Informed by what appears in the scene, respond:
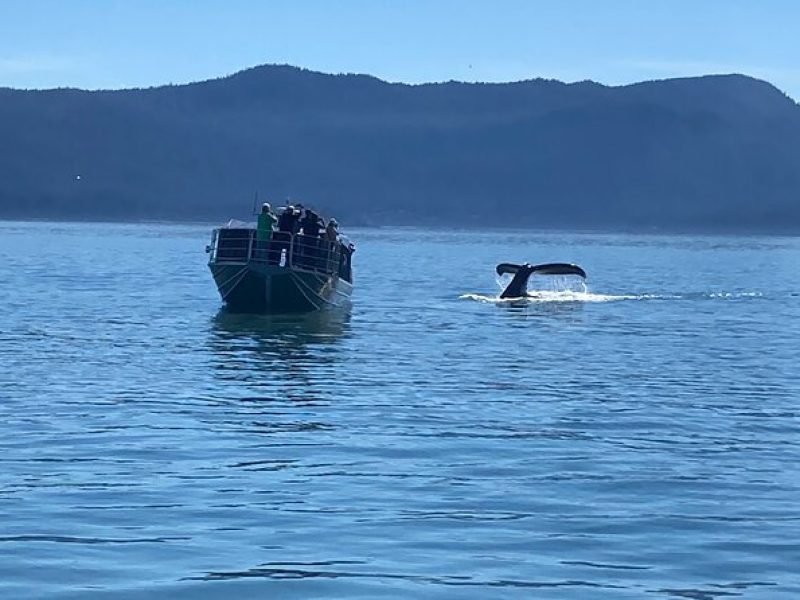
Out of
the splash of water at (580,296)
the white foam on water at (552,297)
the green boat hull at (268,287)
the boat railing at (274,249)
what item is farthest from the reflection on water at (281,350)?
the splash of water at (580,296)

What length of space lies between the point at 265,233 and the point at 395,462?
23.9 m

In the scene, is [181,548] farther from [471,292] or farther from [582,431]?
[471,292]

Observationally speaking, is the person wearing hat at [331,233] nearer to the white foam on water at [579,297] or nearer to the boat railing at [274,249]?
the boat railing at [274,249]

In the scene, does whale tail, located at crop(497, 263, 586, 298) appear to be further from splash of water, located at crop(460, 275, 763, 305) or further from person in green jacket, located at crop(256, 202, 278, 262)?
person in green jacket, located at crop(256, 202, 278, 262)

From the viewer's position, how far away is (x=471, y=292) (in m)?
60.8

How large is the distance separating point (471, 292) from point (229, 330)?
874 inches

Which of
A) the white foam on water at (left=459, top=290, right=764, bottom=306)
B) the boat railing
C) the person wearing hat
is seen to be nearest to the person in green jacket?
the boat railing

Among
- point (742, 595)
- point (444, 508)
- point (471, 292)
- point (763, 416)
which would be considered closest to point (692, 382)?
point (763, 416)

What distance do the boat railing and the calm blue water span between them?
276cm

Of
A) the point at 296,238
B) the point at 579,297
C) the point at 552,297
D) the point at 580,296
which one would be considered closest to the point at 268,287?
the point at 296,238

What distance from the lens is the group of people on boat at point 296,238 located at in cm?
4294

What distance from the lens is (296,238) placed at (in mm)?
43156

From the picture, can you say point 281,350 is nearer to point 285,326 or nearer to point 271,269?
Result: point 285,326

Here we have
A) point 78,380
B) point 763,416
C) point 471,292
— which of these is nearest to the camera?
point 763,416
